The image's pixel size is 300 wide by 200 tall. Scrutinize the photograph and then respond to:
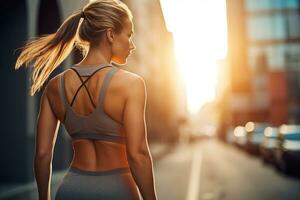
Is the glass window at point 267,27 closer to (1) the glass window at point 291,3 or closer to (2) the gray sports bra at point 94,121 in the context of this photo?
(1) the glass window at point 291,3

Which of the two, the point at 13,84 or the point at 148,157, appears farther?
→ the point at 13,84

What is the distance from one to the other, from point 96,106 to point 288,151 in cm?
1482

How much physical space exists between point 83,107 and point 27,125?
9.34 meters

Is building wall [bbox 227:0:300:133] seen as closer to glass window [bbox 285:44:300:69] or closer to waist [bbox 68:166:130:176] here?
glass window [bbox 285:44:300:69]

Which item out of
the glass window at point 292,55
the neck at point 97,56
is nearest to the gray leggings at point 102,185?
the neck at point 97,56

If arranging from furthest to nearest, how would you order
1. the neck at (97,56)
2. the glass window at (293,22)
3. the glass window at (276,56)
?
the glass window at (293,22)
the glass window at (276,56)
the neck at (97,56)

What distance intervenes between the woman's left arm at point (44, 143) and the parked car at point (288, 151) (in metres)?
14.4

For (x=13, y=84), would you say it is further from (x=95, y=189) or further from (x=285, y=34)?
(x=285, y=34)

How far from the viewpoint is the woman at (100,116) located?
2012 mm

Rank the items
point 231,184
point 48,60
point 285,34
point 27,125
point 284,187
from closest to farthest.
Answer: point 48,60, point 27,125, point 284,187, point 231,184, point 285,34

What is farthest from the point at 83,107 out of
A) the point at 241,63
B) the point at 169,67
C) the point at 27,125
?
the point at 169,67

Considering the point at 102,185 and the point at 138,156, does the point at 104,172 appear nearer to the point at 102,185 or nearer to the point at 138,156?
the point at 102,185

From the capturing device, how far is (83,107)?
2.09m

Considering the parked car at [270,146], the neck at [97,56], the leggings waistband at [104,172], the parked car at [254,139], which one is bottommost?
the parked car at [254,139]
